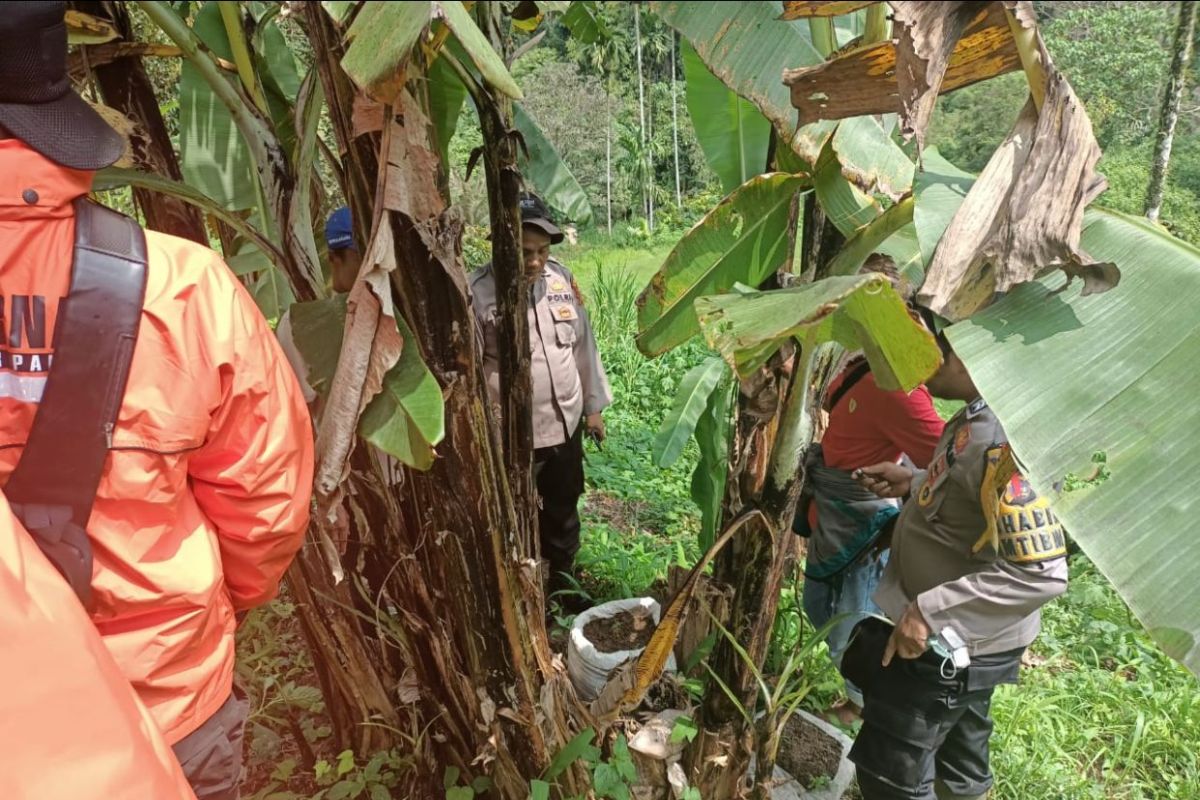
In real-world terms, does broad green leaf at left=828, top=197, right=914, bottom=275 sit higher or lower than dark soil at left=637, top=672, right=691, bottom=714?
higher

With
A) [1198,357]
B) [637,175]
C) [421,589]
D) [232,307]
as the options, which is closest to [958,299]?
[1198,357]

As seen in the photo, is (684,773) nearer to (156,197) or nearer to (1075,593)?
(156,197)

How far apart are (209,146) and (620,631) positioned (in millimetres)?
1657

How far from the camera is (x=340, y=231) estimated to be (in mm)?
1484

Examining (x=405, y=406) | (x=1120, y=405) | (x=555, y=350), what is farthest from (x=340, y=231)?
(x=1120, y=405)

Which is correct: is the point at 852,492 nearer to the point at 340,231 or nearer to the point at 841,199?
the point at 841,199

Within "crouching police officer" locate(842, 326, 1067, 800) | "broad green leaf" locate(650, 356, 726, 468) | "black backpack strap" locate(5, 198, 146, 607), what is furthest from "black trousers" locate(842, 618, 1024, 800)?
"black backpack strap" locate(5, 198, 146, 607)

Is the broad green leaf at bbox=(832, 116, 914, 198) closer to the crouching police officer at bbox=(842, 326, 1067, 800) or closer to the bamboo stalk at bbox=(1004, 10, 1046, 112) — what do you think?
the bamboo stalk at bbox=(1004, 10, 1046, 112)

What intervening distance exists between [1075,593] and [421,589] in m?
2.57

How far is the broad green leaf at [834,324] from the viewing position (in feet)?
2.73

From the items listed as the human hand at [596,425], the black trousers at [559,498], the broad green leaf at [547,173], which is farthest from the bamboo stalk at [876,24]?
the human hand at [596,425]

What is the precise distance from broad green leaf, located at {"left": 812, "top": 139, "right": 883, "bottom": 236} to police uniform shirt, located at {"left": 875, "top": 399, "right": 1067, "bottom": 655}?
406 millimetres

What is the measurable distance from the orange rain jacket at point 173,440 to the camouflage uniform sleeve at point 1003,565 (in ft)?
3.74

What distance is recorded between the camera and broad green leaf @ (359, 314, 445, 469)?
3.54ft
